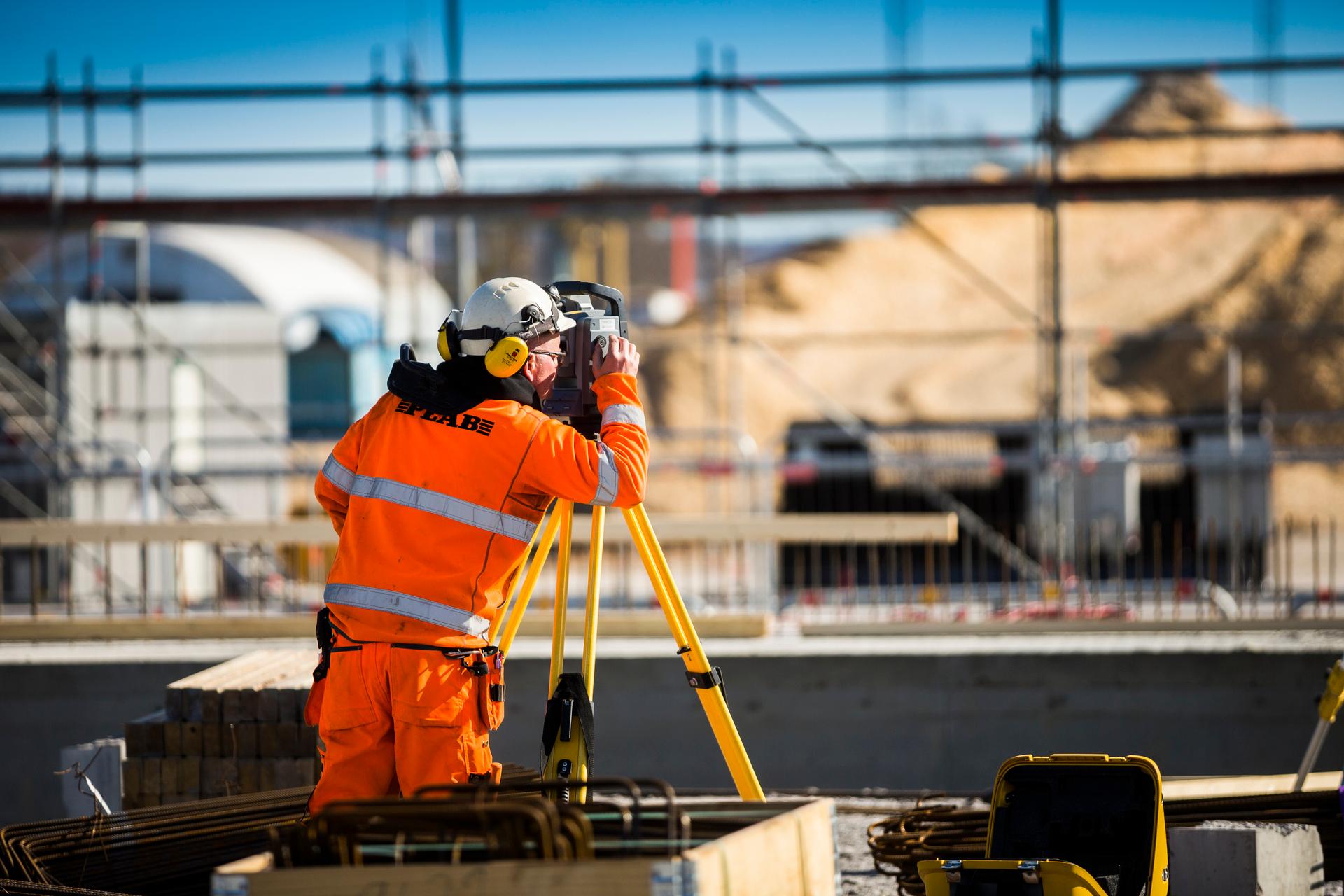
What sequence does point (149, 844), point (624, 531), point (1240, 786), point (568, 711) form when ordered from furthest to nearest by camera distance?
point (624, 531)
point (1240, 786)
point (149, 844)
point (568, 711)

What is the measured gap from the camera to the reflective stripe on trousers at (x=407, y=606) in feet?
11.7

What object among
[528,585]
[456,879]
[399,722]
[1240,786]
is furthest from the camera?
[1240,786]

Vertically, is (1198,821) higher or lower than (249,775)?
lower

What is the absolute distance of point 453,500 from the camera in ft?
11.8

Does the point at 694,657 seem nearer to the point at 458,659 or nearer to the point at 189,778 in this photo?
the point at 458,659

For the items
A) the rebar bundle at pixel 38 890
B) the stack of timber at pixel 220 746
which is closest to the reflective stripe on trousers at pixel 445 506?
the rebar bundle at pixel 38 890

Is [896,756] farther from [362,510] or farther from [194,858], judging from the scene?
[362,510]

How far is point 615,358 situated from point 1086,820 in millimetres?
2002

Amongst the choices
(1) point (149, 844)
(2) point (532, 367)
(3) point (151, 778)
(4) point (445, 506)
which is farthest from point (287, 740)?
(2) point (532, 367)

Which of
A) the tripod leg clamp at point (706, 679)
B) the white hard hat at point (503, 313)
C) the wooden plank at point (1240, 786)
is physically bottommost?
the wooden plank at point (1240, 786)

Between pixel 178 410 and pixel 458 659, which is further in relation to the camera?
pixel 178 410

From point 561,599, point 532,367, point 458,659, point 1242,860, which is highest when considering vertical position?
point 532,367

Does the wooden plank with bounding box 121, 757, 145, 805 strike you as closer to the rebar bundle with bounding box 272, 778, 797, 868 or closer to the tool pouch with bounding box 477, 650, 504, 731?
the tool pouch with bounding box 477, 650, 504, 731

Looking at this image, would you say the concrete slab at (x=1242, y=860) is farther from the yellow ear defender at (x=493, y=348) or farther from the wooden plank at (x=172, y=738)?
the wooden plank at (x=172, y=738)
